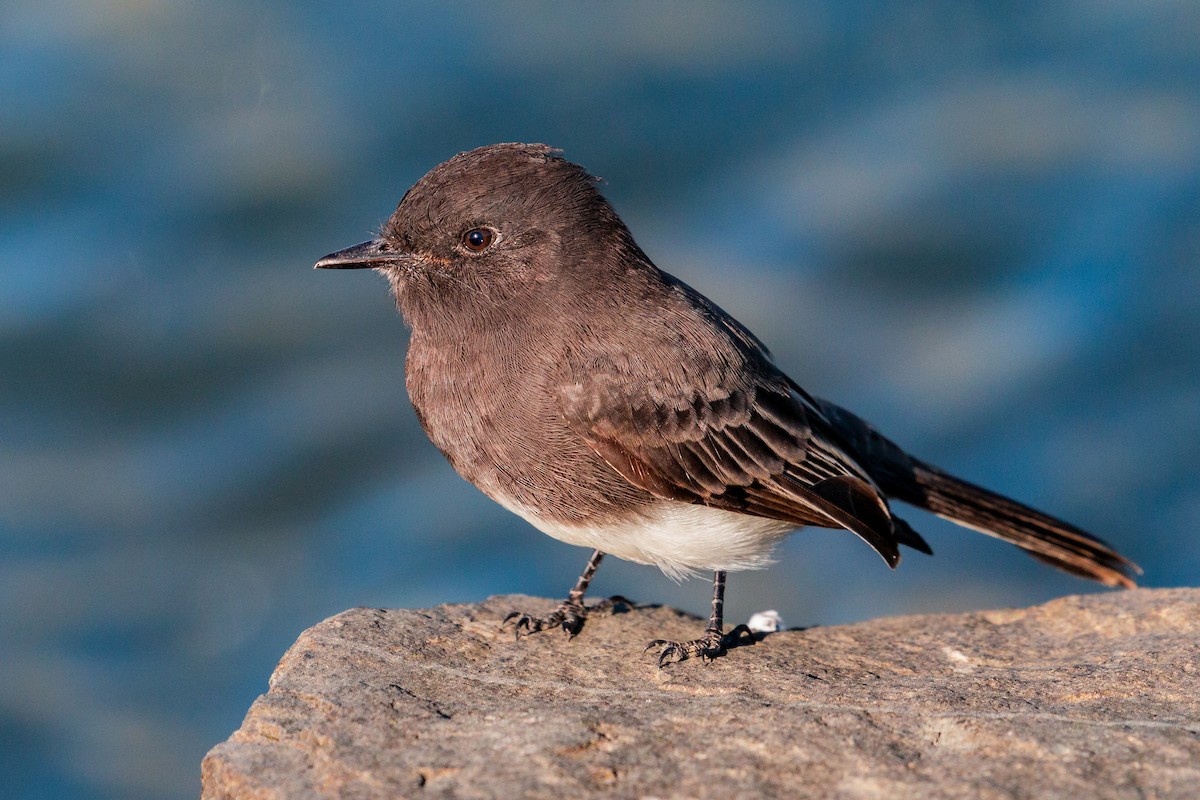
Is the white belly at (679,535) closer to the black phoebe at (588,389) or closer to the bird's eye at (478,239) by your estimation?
the black phoebe at (588,389)

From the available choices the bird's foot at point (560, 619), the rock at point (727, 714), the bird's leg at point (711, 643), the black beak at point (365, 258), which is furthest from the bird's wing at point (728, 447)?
the black beak at point (365, 258)

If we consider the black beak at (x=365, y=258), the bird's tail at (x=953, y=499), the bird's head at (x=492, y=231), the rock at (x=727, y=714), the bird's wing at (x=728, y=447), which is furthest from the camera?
the bird's tail at (x=953, y=499)

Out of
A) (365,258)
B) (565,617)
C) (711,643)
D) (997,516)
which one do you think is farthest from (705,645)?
(365,258)

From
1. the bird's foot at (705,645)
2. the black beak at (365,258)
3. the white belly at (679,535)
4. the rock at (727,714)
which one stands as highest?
the black beak at (365,258)

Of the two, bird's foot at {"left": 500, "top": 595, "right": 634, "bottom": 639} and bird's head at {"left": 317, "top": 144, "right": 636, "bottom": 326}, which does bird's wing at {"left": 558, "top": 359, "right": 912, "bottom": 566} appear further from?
bird's foot at {"left": 500, "top": 595, "right": 634, "bottom": 639}

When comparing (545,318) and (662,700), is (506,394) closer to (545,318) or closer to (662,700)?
(545,318)

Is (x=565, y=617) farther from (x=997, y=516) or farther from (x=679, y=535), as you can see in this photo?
(x=997, y=516)
